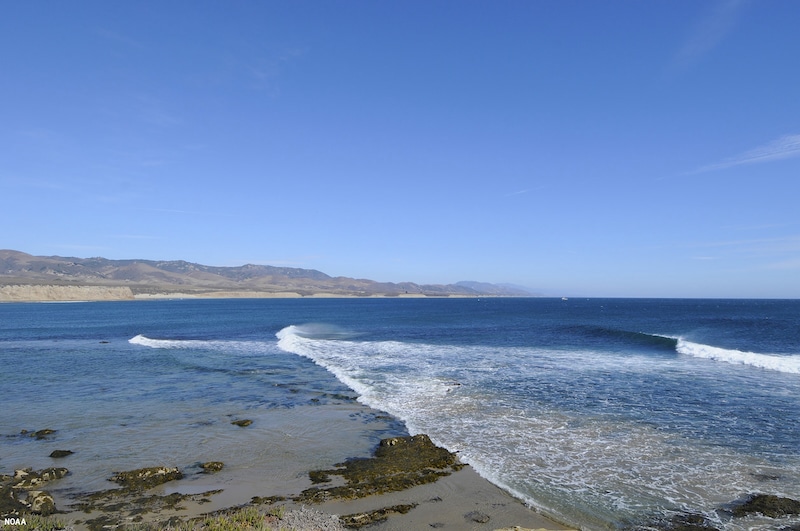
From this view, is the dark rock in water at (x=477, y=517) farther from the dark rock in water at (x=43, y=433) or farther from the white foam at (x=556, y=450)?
the dark rock in water at (x=43, y=433)

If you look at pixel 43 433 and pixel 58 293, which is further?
pixel 58 293

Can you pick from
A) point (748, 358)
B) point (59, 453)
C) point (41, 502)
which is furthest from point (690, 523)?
point (748, 358)

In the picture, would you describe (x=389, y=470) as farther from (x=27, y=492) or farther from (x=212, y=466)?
(x=27, y=492)

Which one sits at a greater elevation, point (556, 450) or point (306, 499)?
point (556, 450)

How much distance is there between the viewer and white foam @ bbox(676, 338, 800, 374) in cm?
2689

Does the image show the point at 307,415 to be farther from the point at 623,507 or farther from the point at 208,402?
the point at 623,507

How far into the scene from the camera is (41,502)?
9.82 metres

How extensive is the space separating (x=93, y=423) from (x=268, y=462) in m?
8.15

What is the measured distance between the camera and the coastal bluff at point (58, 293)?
156 metres

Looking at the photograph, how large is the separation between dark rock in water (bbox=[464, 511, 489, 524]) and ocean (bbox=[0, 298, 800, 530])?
1.28 meters

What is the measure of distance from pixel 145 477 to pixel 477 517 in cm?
808

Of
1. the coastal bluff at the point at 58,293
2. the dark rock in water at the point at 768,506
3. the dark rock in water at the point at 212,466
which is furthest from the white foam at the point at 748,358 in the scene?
the coastal bluff at the point at 58,293

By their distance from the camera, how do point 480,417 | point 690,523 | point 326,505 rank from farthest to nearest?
1. point 480,417
2. point 326,505
3. point 690,523

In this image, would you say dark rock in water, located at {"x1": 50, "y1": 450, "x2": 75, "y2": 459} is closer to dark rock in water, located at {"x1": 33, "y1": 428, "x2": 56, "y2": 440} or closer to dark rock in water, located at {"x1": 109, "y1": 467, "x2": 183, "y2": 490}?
dark rock in water, located at {"x1": 33, "y1": 428, "x2": 56, "y2": 440}
